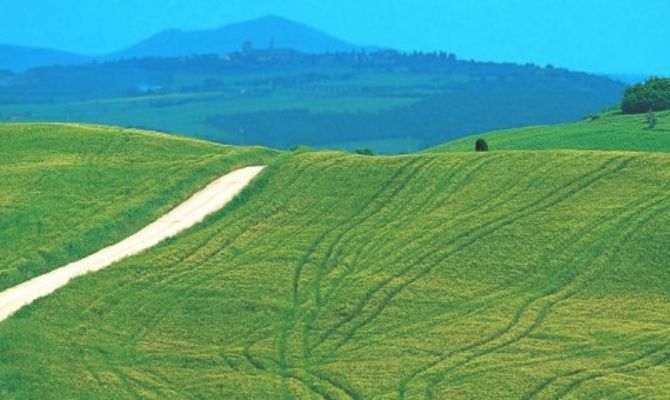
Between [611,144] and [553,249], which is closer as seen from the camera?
[553,249]

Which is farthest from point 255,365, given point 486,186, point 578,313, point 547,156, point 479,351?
point 547,156

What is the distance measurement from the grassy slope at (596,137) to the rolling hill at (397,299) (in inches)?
645

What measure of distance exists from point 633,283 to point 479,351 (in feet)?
21.6

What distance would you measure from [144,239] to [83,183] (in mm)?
8128

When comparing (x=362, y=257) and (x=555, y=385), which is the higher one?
(x=362, y=257)

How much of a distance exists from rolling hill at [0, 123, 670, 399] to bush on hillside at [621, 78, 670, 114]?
37398mm

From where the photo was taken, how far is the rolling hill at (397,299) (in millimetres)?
39125

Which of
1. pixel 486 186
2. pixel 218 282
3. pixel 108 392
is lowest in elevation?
pixel 108 392

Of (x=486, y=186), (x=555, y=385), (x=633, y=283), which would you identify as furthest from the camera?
(x=486, y=186)

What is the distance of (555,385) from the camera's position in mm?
37250

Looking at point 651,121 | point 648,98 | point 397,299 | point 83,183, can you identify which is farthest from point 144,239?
point 648,98

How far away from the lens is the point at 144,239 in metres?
53.6

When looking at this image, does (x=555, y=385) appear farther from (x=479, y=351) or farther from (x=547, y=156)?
(x=547, y=156)

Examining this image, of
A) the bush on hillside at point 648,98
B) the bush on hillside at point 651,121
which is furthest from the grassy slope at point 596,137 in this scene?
the bush on hillside at point 648,98
